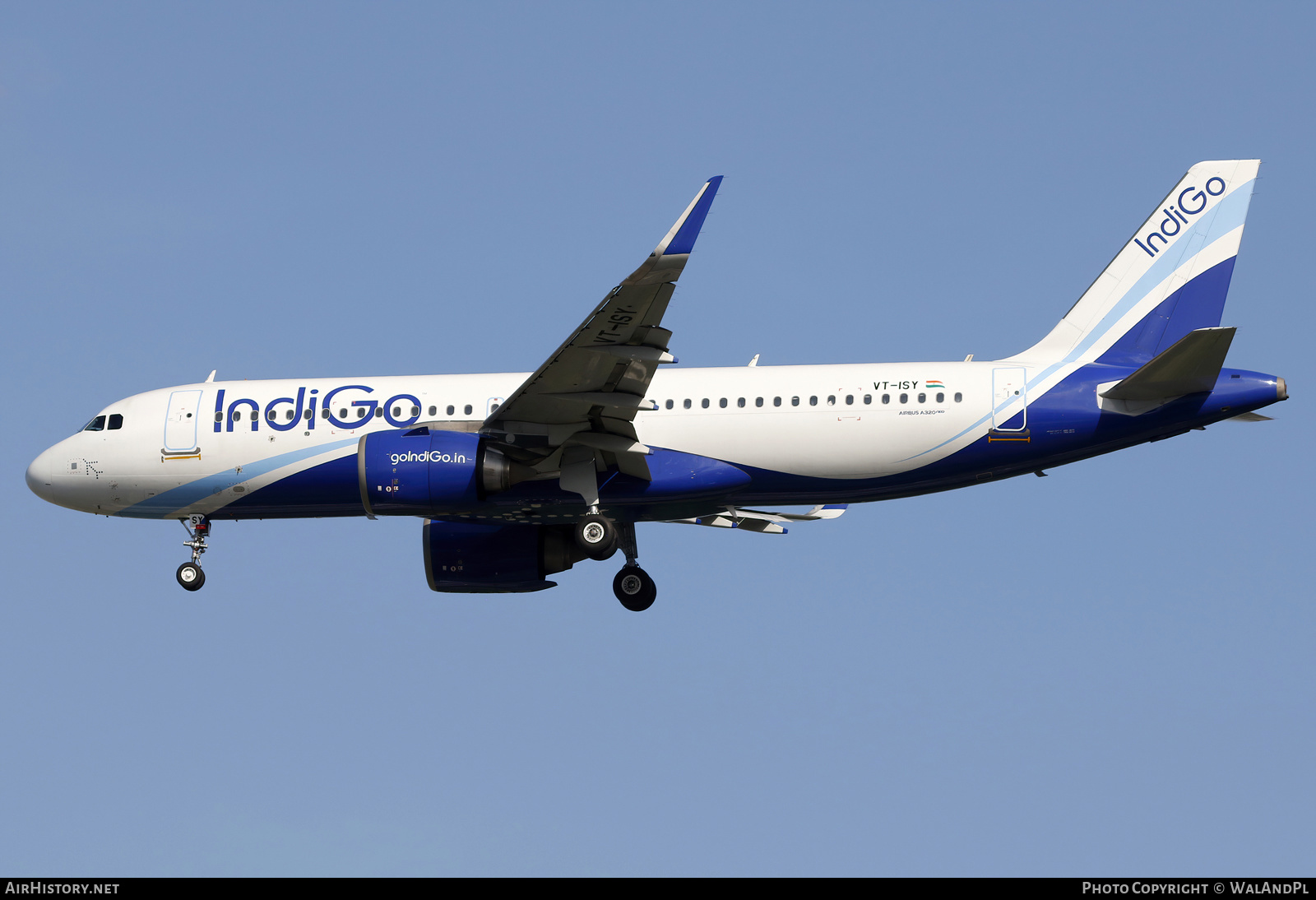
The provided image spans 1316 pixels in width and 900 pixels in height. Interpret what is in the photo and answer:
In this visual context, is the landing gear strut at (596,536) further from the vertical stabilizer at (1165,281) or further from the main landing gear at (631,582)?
the vertical stabilizer at (1165,281)

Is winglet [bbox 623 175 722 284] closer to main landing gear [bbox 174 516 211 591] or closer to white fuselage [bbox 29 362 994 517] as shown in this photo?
white fuselage [bbox 29 362 994 517]

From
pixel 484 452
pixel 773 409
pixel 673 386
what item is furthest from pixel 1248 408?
pixel 484 452

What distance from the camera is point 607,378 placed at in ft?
82.1

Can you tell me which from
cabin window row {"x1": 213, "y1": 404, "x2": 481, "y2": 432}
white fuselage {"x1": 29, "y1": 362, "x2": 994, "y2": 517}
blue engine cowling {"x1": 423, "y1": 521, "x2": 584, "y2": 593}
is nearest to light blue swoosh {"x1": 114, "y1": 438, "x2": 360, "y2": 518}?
white fuselage {"x1": 29, "y1": 362, "x2": 994, "y2": 517}

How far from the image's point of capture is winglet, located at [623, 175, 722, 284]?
21656 mm

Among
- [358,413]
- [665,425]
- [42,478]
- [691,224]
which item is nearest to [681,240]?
[691,224]

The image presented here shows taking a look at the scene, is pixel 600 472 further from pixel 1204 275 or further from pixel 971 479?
pixel 1204 275

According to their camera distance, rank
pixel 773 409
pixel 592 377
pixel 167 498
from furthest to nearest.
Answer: pixel 167 498
pixel 773 409
pixel 592 377

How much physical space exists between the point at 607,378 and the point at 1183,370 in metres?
9.35

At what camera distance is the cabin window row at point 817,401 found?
87.2 feet

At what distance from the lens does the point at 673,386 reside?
89.8ft

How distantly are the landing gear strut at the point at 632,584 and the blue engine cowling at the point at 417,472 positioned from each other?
14.2ft
